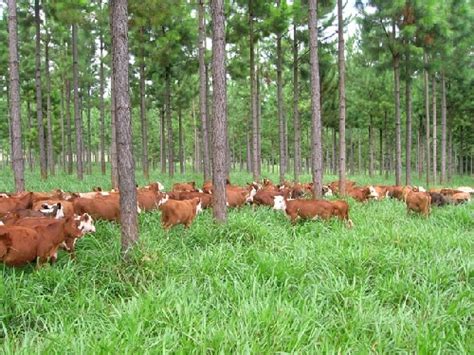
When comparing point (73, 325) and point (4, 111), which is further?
point (4, 111)

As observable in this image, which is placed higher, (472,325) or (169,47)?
(169,47)

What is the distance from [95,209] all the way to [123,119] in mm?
3406

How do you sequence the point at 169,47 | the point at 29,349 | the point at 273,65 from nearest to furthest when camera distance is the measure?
the point at 29,349 → the point at 169,47 → the point at 273,65

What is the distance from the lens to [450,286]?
5.75m

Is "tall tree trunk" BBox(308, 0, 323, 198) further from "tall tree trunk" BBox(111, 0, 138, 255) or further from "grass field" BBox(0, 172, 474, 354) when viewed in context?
"tall tree trunk" BBox(111, 0, 138, 255)

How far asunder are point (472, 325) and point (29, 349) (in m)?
4.41

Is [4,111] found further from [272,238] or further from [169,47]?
[272,238]

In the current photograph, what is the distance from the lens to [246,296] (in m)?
4.96

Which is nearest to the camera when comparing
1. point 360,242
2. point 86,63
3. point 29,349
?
point 29,349

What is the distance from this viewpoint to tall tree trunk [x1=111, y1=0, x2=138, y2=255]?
6023mm

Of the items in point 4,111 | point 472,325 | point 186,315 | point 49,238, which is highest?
point 4,111

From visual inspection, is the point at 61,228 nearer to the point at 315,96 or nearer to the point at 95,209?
the point at 95,209

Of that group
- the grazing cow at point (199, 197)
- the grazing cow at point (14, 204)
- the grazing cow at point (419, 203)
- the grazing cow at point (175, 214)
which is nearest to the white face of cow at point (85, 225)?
the grazing cow at point (175, 214)

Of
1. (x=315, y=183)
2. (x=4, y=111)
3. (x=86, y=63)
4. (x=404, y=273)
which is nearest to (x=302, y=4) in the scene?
(x=315, y=183)
